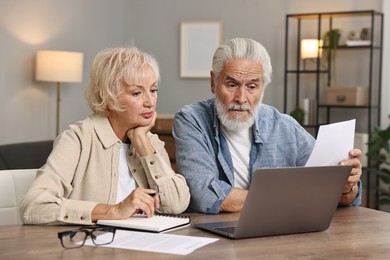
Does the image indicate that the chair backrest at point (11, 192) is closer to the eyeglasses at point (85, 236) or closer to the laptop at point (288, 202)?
the eyeglasses at point (85, 236)

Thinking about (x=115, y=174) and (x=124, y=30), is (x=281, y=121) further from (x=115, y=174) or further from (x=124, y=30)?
(x=124, y=30)

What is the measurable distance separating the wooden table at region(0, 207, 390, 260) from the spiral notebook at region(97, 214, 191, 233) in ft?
0.10

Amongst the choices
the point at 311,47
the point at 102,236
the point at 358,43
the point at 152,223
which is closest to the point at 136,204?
the point at 152,223

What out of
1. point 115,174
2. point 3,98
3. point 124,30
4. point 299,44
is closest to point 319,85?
point 299,44

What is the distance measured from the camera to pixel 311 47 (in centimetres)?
693

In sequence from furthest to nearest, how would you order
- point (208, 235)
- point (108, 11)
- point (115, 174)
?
point (108, 11) < point (115, 174) < point (208, 235)

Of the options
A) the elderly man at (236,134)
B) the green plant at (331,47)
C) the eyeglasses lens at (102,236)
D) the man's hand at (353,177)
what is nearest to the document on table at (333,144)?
the man's hand at (353,177)

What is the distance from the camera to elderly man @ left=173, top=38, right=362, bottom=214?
2.80 m

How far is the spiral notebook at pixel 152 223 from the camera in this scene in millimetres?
2217

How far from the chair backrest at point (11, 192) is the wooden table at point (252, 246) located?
1.46ft

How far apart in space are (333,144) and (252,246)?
0.60 meters

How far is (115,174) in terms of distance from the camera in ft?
8.64

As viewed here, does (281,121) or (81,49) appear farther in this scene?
(81,49)

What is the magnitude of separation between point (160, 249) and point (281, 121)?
3.98ft
